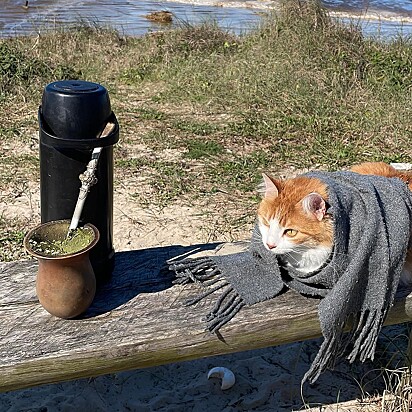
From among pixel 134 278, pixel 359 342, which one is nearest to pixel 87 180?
pixel 134 278

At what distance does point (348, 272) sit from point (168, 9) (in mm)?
13512

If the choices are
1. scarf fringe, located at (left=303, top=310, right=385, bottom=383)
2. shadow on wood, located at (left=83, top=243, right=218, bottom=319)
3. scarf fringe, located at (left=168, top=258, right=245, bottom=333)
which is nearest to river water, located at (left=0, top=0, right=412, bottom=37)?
shadow on wood, located at (left=83, top=243, right=218, bottom=319)

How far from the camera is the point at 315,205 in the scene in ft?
5.84

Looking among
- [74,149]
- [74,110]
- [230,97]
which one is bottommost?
[230,97]

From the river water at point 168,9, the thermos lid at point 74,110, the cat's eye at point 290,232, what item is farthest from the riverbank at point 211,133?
the river water at point 168,9

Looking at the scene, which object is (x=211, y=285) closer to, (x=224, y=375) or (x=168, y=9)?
(x=224, y=375)

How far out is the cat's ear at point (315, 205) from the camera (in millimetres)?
1763

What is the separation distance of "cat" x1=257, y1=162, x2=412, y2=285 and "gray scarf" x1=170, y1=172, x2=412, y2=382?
3cm

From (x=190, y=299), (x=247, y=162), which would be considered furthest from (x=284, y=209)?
(x=247, y=162)

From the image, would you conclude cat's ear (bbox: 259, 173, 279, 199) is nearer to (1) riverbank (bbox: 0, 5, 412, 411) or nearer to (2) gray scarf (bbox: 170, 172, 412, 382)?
(2) gray scarf (bbox: 170, 172, 412, 382)

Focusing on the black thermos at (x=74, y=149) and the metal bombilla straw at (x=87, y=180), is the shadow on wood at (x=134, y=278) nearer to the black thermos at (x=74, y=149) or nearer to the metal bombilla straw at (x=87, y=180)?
the black thermos at (x=74, y=149)

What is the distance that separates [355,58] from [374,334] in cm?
519

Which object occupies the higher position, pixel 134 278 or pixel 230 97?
pixel 134 278

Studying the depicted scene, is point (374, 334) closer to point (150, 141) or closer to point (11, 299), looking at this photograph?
point (11, 299)
